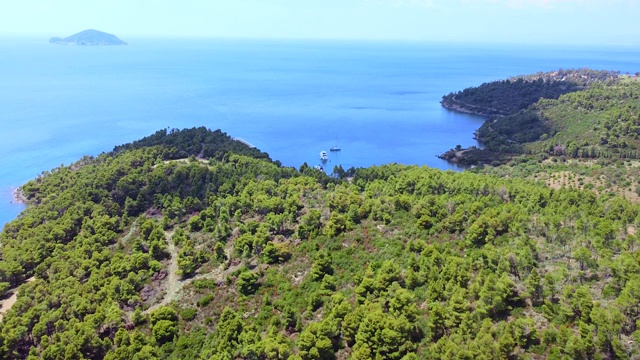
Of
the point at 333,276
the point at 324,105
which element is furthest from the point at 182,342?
the point at 324,105

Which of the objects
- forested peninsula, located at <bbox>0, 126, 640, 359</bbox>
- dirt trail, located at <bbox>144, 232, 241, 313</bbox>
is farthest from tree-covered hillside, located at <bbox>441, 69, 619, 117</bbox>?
dirt trail, located at <bbox>144, 232, 241, 313</bbox>

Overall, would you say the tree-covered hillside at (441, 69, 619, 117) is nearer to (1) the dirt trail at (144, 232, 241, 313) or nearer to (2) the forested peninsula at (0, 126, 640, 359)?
(2) the forested peninsula at (0, 126, 640, 359)

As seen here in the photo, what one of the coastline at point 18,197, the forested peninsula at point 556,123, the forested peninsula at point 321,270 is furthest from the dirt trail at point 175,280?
the forested peninsula at point 556,123

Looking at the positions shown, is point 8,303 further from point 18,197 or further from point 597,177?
point 597,177

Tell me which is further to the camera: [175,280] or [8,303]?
[175,280]

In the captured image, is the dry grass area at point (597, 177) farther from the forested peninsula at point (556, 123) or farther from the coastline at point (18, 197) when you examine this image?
the coastline at point (18, 197)

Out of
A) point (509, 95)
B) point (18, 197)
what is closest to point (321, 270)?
point (18, 197)

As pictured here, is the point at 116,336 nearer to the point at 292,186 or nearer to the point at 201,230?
the point at 201,230
